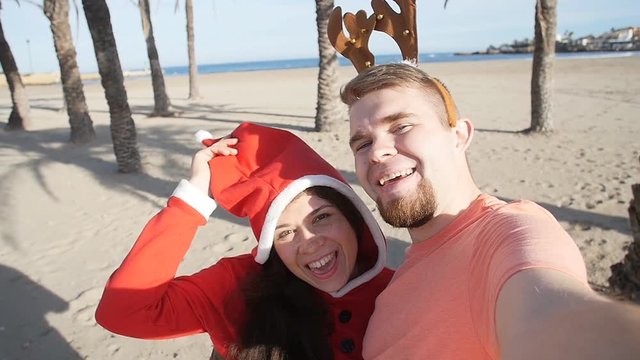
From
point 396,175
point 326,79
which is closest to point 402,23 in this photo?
point 396,175

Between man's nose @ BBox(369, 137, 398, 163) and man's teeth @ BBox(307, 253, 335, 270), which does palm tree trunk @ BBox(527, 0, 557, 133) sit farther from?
man's teeth @ BBox(307, 253, 335, 270)

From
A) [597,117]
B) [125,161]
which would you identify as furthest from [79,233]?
[597,117]

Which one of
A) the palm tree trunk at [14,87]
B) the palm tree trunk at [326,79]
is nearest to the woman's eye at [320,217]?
the palm tree trunk at [326,79]

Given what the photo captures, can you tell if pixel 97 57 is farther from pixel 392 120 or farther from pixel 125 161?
pixel 392 120

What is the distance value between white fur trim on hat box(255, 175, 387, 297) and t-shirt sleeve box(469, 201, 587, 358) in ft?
2.03

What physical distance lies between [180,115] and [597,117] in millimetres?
11037

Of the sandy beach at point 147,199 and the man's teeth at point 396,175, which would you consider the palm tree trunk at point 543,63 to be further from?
the man's teeth at point 396,175

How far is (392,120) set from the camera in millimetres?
1473

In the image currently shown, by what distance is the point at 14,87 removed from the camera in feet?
35.4

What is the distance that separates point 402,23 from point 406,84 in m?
0.68

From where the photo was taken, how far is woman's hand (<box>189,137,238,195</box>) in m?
1.70

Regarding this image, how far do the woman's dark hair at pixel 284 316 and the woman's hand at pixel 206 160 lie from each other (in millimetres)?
373

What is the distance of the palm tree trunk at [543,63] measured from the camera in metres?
7.28

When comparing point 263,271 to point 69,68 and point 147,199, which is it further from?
point 69,68
